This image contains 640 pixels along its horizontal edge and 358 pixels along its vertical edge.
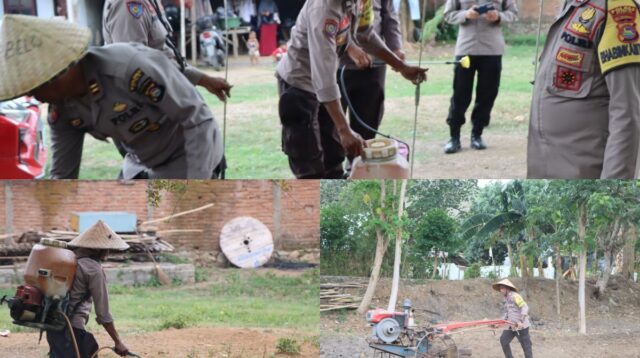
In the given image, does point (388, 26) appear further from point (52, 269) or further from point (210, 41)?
point (210, 41)

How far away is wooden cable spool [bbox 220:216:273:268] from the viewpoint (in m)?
3.36

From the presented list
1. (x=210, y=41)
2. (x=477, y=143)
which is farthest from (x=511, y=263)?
(x=210, y=41)

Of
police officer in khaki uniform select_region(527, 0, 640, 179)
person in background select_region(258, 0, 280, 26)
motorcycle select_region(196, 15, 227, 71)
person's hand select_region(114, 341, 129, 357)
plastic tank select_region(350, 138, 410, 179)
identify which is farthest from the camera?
person in background select_region(258, 0, 280, 26)

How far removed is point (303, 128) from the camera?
411 cm

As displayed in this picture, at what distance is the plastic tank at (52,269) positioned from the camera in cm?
306

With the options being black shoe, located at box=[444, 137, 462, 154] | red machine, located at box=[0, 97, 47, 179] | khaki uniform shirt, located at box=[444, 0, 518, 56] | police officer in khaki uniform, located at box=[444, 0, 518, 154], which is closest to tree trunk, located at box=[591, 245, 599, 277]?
red machine, located at box=[0, 97, 47, 179]

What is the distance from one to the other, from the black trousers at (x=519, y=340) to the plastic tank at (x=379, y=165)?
783 mm

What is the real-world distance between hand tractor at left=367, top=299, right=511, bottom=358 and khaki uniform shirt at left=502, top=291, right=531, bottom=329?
3cm

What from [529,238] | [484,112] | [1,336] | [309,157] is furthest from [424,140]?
[1,336]

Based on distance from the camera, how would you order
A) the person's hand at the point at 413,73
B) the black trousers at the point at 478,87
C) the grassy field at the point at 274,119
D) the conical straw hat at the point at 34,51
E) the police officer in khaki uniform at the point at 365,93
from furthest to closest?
the grassy field at the point at 274,119, the black trousers at the point at 478,87, the police officer in khaki uniform at the point at 365,93, the person's hand at the point at 413,73, the conical straw hat at the point at 34,51

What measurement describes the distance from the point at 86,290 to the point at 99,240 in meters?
0.18

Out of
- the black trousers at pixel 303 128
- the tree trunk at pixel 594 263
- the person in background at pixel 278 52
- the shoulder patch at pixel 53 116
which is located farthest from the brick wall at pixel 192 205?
the person in background at pixel 278 52

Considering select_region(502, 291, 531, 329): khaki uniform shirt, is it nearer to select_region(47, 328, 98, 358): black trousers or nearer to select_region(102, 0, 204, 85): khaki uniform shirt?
select_region(47, 328, 98, 358): black trousers

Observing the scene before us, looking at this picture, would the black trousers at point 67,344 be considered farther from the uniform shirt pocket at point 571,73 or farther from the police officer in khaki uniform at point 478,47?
the police officer in khaki uniform at point 478,47
